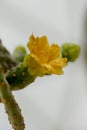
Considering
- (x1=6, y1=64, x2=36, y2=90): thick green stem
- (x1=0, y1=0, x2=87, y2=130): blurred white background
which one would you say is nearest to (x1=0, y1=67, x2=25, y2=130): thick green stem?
(x1=6, y1=64, x2=36, y2=90): thick green stem

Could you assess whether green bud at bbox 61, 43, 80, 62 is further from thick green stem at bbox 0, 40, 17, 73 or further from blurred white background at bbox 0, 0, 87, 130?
blurred white background at bbox 0, 0, 87, 130

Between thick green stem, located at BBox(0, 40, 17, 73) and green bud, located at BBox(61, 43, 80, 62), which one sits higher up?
green bud, located at BBox(61, 43, 80, 62)

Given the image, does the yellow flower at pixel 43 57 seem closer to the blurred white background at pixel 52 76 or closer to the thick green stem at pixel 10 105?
the thick green stem at pixel 10 105

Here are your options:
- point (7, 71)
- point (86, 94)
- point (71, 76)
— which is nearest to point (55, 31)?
point (71, 76)

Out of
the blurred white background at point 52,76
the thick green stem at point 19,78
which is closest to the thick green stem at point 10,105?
the thick green stem at point 19,78

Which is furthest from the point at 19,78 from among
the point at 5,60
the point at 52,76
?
the point at 52,76
